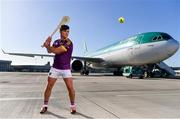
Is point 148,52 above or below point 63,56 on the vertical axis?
above

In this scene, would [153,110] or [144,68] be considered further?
[144,68]

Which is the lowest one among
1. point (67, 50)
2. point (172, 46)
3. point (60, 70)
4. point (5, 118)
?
point (5, 118)

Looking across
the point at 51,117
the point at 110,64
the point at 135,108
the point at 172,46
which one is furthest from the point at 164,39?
the point at 51,117

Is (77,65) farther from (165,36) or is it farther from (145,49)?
(165,36)

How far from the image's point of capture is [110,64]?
3391 centimetres

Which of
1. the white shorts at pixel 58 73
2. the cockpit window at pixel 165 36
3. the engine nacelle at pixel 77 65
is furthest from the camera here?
the engine nacelle at pixel 77 65

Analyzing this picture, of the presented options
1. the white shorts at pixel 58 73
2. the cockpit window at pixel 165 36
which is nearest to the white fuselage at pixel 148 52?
the cockpit window at pixel 165 36

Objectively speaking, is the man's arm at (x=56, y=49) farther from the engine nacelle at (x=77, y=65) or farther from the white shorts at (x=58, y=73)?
the engine nacelle at (x=77, y=65)

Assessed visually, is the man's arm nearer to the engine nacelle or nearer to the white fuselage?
the white fuselage

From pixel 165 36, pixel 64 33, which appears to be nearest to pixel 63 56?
pixel 64 33

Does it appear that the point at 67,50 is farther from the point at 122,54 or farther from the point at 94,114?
the point at 122,54

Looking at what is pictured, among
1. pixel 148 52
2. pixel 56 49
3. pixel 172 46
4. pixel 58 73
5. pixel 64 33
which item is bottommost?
pixel 58 73

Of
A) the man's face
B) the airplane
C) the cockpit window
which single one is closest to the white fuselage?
the airplane

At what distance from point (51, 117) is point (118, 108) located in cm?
173
